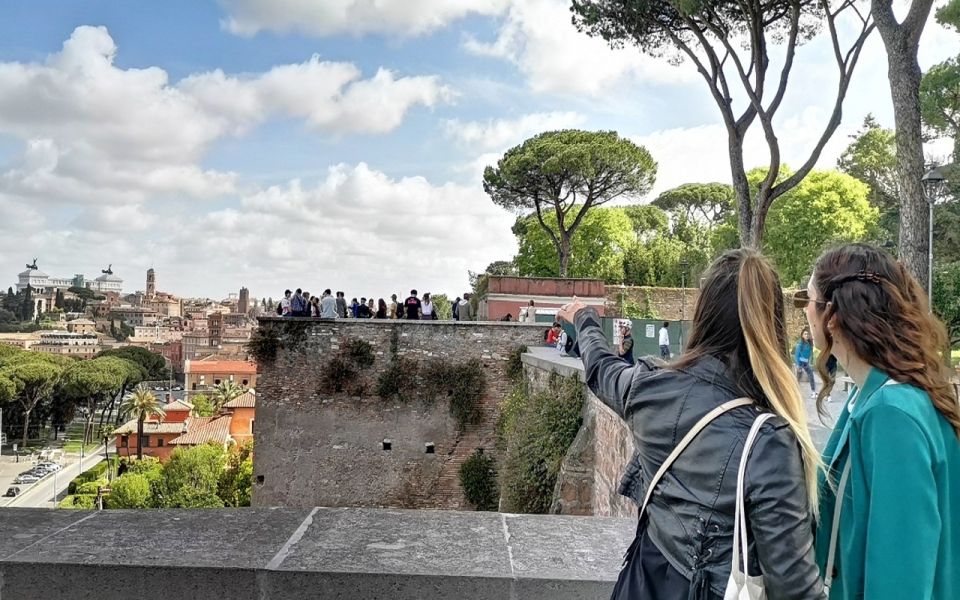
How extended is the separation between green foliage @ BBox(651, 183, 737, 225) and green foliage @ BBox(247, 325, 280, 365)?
1487 inches

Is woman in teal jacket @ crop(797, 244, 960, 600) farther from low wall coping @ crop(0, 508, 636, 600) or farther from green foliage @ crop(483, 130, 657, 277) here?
green foliage @ crop(483, 130, 657, 277)

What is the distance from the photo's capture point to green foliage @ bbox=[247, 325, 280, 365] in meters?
15.4

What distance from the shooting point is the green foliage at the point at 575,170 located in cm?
2623

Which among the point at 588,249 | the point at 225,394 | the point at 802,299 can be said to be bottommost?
the point at 225,394

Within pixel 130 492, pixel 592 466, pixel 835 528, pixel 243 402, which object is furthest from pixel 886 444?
pixel 243 402

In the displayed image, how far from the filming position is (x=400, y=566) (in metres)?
1.78

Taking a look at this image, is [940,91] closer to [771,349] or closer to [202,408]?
[771,349]

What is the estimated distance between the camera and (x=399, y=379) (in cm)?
1566

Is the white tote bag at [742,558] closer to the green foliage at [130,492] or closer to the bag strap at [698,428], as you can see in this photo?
the bag strap at [698,428]

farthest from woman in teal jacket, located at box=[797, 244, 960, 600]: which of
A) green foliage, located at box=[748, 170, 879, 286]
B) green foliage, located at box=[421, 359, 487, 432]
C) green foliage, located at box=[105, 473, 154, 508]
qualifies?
green foliage, located at box=[105, 473, 154, 508]

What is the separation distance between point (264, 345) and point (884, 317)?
15215mm

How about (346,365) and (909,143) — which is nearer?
(909,143)

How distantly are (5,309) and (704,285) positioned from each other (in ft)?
484

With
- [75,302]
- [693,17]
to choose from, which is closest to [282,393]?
[693,17]
